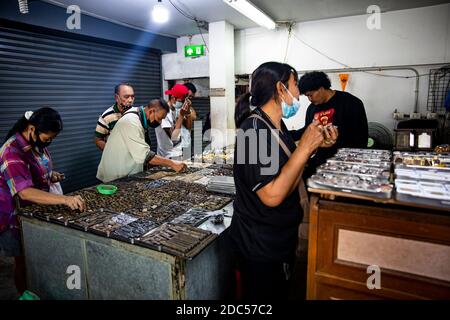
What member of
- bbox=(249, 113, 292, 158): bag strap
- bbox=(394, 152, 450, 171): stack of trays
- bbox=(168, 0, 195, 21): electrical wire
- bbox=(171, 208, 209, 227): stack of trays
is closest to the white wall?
bbox=(168, 0, 195, 21): electrical wire

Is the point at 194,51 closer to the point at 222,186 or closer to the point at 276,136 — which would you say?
the point at 222,186

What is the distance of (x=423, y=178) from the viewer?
1.54 m

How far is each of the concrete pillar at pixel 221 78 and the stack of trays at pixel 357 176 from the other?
4.08m

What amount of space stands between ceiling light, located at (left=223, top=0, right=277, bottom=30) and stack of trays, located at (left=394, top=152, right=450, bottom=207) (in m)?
3.17

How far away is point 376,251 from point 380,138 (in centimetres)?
420

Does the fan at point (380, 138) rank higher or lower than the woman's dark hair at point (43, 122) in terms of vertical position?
lower

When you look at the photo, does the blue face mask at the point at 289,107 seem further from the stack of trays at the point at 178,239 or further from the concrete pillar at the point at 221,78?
the concrete pillar at the point at 221,78

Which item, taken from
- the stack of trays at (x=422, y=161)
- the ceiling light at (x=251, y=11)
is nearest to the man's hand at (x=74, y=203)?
the stack of trays at (x=422, y=161)

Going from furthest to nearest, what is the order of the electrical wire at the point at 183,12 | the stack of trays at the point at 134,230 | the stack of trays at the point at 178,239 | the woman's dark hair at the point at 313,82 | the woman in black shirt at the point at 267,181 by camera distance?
the electrical wire at the point at 183,12 → the woman's dark hair at the point at 313,82 → the stack of trays at the point at 134,230 → the stack of trays at the point at 178,239 → the woman in black shirt at the point at 267,181

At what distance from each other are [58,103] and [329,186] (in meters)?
4.90

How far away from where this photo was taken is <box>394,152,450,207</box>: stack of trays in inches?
50.0

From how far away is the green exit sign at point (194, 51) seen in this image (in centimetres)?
633

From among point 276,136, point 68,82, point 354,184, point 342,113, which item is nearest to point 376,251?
point 354,184

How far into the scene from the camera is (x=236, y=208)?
5.80ft
